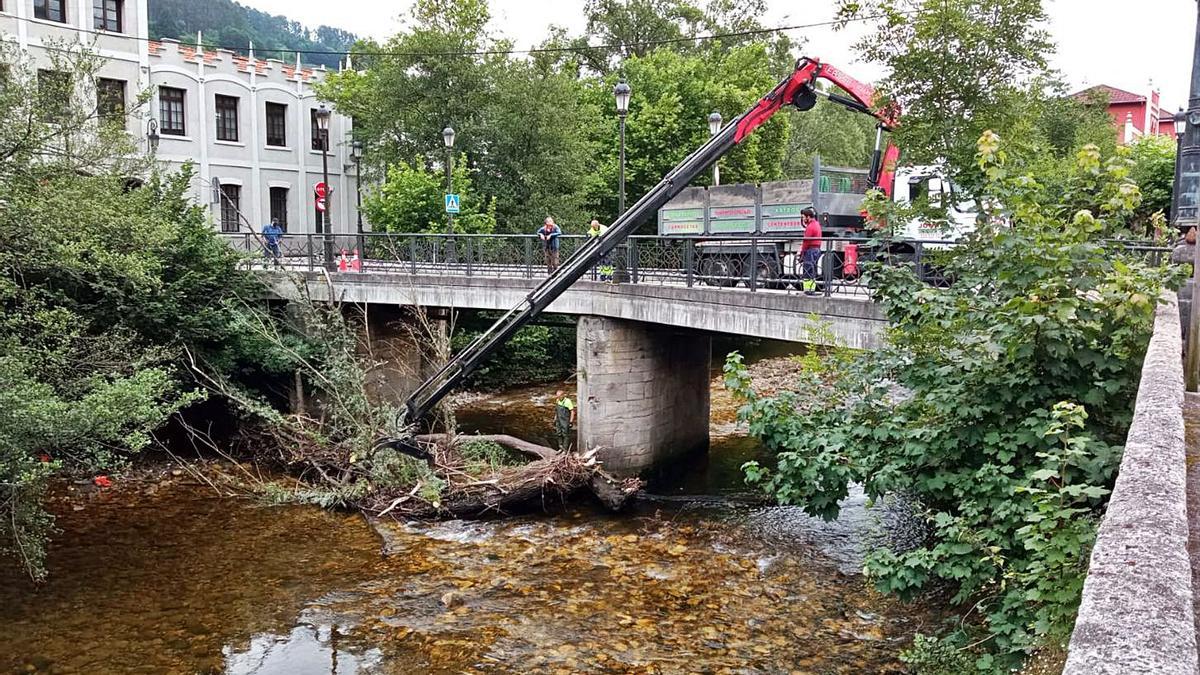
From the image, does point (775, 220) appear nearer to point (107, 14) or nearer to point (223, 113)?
point (223, 113)

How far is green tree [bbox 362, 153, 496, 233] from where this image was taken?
2791 cm

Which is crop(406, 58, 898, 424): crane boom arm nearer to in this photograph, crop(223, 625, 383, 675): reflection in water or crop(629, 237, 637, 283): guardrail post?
crop(629, 237, 637, 283): guardrail post

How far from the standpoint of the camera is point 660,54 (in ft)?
132

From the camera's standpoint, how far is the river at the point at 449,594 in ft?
32.3

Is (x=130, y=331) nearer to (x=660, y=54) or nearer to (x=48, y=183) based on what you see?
(x=48, y=183)

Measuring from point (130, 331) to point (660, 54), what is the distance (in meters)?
29.0

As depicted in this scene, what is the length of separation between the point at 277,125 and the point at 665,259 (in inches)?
1027

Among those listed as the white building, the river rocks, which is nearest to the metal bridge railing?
the river rocks

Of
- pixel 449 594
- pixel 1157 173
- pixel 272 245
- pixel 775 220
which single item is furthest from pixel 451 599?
pixel 1157 173

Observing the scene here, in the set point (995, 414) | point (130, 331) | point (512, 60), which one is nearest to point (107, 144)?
point (130, 331)

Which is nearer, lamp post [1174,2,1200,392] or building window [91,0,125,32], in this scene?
lamp post [1174,2,1200,392]

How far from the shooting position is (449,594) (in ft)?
38.0

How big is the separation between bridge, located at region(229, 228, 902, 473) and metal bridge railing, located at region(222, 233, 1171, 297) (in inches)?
1.5

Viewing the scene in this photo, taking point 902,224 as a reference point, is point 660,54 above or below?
above
